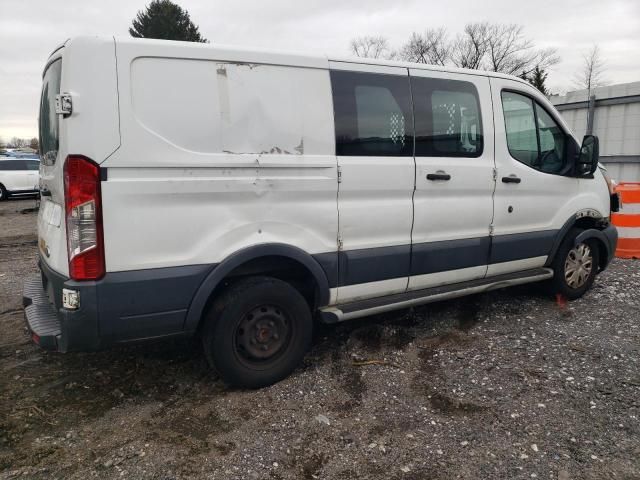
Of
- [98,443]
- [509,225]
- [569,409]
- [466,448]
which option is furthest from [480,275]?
[98,443]

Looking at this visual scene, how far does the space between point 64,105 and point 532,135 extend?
3909 millimetres

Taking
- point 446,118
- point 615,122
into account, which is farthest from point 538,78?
point 446,118

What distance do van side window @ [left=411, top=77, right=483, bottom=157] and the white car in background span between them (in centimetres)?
1784

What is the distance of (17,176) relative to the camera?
18.3 m

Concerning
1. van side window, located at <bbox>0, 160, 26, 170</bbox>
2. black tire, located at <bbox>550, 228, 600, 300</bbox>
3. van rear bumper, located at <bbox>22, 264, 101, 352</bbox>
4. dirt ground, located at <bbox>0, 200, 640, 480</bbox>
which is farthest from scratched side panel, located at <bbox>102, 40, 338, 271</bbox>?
van side window, located at <bbox>0, 160, 26, 170</bbox>

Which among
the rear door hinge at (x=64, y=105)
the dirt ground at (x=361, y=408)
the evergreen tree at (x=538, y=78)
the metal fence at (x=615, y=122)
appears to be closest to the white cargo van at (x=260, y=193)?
the rear door hinge at (x=64, y=105)

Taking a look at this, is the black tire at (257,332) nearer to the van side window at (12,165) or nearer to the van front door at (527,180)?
the van front door at (527,180)

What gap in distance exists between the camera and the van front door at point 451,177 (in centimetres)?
395

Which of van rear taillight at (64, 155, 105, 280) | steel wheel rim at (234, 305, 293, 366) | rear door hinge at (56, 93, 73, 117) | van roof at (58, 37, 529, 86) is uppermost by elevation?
van roof at (58, 37, 529, 86)

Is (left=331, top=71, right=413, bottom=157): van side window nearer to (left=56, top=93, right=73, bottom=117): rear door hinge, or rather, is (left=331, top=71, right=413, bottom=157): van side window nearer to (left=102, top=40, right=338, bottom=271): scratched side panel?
(left=102, top=40, right=338, bottom=271): scratched side panel

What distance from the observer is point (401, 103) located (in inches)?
151

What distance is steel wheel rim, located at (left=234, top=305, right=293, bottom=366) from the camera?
3.33 m

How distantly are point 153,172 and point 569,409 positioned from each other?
2.98 m

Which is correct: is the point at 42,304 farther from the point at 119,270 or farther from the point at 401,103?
the point at 401,103
